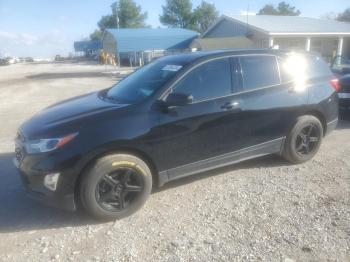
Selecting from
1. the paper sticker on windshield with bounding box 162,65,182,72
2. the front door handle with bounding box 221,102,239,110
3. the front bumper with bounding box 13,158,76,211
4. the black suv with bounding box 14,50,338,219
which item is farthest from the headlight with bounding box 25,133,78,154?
the front door handle with bounding box 221,102,239,110

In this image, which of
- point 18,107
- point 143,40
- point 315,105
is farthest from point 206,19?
point 315,105

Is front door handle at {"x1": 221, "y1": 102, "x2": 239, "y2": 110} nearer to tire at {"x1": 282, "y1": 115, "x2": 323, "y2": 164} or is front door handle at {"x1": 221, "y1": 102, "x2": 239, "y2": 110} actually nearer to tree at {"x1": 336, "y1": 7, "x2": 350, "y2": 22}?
tire at {"x1": 282, "y1": 115, "x2": 323, "y2": 164}

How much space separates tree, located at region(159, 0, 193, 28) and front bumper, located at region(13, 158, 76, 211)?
235 ft

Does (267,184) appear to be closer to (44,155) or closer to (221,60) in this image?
(221,60)

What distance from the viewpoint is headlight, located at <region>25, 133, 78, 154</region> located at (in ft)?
11.2

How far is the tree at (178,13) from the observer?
70562mm

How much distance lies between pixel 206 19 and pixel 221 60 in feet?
233

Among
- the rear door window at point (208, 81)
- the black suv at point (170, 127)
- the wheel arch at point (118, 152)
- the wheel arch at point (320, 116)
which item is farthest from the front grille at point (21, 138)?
the wheel arch at point (320, 116)

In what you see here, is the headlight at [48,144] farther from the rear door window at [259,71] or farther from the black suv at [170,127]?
the rear door window at [259,71]

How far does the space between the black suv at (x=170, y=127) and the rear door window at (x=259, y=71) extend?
15 millimetres

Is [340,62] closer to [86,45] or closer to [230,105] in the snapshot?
[230,105]

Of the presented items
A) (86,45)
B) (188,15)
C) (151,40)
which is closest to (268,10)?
(188,15)

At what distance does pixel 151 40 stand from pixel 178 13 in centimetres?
3928

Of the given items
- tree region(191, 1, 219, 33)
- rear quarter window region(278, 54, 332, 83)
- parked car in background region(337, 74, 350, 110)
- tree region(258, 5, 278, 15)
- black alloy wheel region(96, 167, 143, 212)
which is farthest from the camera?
tree region(258, 5, 278, 15)
